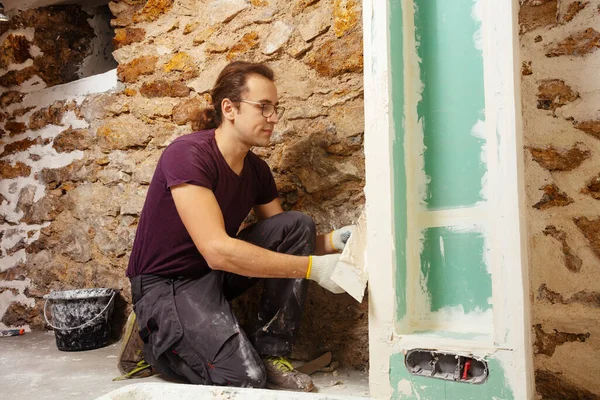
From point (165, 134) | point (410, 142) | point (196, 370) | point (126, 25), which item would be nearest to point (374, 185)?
point (410, 142)

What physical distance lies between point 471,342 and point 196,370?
2.83 feet

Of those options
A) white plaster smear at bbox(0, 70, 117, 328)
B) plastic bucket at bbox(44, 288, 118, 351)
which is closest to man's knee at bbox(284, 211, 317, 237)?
plastic bucket at bbox(44, 288, 118, 351)

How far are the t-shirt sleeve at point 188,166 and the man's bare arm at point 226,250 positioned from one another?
0.17 ft

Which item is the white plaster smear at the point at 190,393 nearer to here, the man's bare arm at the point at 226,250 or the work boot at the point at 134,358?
the man's bare arm at the point at 226,250

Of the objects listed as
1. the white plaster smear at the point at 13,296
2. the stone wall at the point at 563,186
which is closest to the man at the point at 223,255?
the stone wall at the point at 563,186

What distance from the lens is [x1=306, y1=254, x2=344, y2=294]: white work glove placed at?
1.43m

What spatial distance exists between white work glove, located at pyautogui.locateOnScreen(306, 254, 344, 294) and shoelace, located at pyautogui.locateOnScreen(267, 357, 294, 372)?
340mm

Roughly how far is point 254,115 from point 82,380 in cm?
109

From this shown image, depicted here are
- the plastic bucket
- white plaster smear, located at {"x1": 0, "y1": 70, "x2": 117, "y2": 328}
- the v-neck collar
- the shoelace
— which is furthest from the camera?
white plaster smear, located at {"x1": 0, "y1": 70, "x2": 117, "y2": 328}

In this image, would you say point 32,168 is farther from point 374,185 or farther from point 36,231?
point 374,185

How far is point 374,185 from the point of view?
1176 mm

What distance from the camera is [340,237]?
1.71 metres

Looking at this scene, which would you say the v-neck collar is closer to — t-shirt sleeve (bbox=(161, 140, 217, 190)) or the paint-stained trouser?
t-shirt sleeve (bbox=(161, 140, 217, 190))

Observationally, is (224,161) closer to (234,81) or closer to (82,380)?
(234,81)
